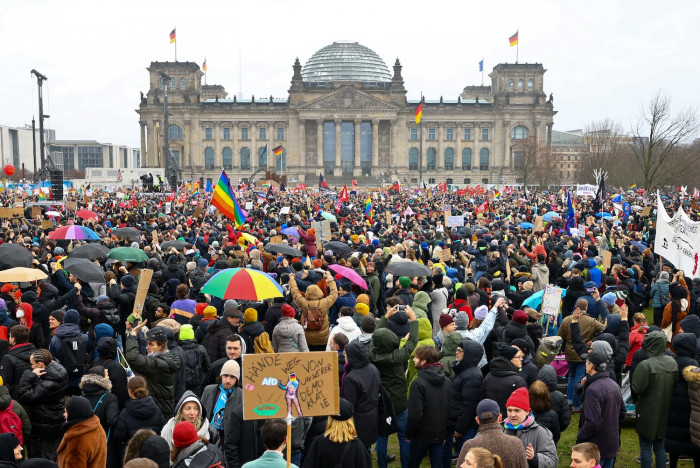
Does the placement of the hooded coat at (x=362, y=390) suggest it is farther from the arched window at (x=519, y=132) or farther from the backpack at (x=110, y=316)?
the arched window at (x=519, y=132)

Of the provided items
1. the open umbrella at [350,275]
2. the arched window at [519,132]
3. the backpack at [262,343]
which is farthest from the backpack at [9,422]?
the arched window at [519,132]

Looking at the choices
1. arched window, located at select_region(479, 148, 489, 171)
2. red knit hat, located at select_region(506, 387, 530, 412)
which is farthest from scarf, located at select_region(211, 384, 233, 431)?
arched window, located at select_region(479, 148, 489, 171)

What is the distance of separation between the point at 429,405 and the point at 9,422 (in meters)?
4.19

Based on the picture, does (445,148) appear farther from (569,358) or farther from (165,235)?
(569,358)

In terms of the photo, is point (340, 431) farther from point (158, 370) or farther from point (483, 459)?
point (158, 370)

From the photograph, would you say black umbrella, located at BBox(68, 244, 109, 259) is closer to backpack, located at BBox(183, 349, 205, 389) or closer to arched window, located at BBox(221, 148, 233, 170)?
backpack, located at BBox(183, 349, 205, 389)

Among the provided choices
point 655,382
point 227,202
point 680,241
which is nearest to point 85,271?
point 227,202

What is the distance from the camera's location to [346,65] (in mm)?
121188

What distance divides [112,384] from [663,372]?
6.05m

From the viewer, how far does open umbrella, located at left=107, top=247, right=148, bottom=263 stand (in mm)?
13609

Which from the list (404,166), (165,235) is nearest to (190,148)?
(404,166)

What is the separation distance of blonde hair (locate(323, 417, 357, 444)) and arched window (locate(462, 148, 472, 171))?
102302 mm

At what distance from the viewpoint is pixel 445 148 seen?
106 meters

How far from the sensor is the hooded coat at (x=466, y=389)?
24.9 ft
